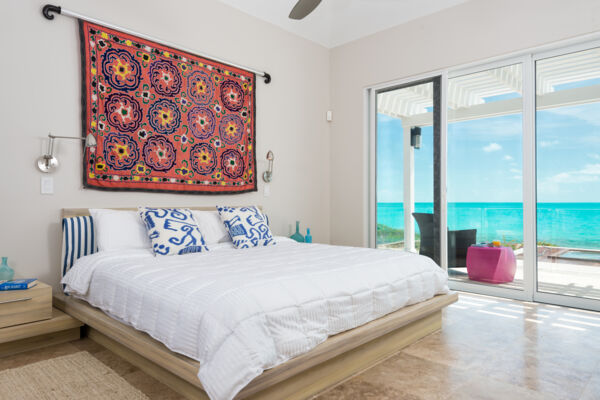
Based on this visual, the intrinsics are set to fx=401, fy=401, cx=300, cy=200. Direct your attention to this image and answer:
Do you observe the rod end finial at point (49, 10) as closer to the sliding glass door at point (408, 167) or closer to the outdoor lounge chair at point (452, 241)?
the sliding glass door at point (408, 167)

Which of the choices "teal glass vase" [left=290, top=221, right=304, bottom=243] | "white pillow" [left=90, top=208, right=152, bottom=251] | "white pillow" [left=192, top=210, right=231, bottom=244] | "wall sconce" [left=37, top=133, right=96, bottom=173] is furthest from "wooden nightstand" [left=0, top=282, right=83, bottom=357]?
"teal glass vase" [left=290, top=221, right=304, bottom=243]

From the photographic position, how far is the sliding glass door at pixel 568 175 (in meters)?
3.28

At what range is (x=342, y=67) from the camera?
4938mm

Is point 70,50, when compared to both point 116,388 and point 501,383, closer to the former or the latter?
point 116,388

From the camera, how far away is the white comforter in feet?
4.99

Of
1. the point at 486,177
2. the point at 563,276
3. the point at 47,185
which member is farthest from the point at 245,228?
the point at 563,276

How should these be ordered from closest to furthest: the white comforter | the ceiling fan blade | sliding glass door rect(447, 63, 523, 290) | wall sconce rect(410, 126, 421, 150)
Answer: the white comforter
the ceiling fan blade
sliding glass door rect(447, 63, 523, 290)
wall sconce rect(410, 126, 421, 150)

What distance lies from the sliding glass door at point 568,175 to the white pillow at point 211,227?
2.76 m

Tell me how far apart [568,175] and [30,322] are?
4085mm

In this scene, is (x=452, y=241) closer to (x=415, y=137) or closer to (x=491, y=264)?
(x=491, y=264)

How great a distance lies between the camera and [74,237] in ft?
9.09

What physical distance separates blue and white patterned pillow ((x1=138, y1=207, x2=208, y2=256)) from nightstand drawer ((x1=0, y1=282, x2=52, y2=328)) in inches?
26.9

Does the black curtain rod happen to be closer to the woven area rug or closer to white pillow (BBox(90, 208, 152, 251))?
white pillow (BBox(90, 208, 152, 251))

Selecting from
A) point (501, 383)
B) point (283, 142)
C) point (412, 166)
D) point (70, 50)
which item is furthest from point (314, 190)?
point (501, 383)
